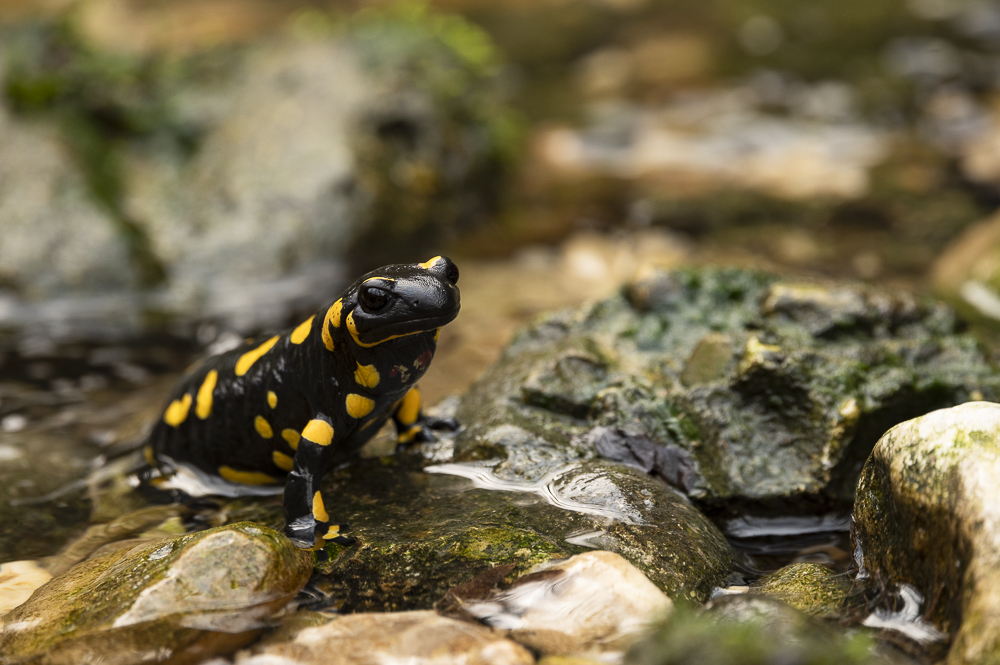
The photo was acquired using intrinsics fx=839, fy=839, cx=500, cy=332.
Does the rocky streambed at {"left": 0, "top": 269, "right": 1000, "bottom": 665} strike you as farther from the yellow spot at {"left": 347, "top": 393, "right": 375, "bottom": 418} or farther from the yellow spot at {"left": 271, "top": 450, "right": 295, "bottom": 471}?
the yellow spot at {"left": 347, "top": 393, "right": 375, "bottom": 418}

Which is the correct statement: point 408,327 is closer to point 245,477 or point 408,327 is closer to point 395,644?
point 395,644

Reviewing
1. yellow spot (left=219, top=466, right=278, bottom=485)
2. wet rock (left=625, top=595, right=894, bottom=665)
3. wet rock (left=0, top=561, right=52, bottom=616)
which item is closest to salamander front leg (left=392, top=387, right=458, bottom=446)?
yellow spot (left=219, top=466, right=278, bottom=485)

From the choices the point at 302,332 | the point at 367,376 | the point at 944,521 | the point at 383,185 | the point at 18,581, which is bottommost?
the point at 18,581

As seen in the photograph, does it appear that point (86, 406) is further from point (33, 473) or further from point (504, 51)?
point (504, 51)

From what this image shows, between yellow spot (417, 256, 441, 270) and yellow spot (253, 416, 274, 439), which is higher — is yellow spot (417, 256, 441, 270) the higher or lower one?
the higher one

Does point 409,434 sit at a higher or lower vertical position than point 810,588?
higher

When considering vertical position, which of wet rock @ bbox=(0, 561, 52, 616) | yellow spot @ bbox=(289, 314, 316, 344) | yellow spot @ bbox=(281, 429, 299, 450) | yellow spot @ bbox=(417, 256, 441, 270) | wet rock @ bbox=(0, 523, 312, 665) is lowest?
wet rock @ bbox=(0, 561, 52, 616)

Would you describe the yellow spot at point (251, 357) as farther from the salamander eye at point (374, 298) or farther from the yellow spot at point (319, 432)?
the salamander eye at point (374, 298)

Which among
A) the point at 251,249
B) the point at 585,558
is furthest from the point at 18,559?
the point at 251,249

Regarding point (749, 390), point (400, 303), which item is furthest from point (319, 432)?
point (749, 390)
